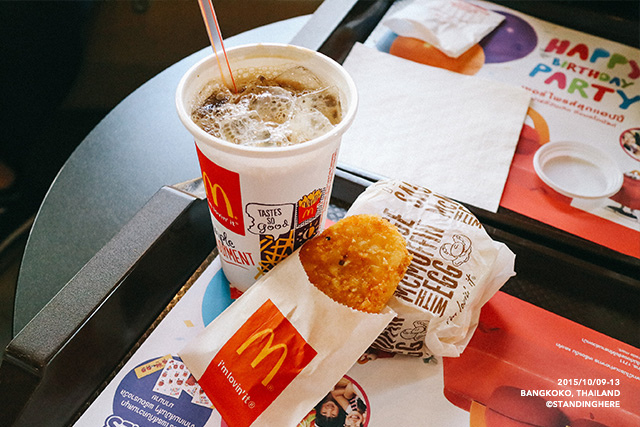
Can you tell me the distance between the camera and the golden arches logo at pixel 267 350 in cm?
→ 62

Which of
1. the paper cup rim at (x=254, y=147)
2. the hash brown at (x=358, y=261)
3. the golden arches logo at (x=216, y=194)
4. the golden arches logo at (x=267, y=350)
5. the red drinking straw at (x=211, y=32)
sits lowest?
the golden arches logo at (x=267, y=350)

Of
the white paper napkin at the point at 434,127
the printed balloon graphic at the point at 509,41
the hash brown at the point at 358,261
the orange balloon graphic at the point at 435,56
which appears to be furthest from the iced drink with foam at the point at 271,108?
the printed balloon graphic at the point at 509,41

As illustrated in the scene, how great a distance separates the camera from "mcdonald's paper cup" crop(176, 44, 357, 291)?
0.57 meters

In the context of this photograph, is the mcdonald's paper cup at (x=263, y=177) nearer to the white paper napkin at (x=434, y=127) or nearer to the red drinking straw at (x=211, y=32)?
the red drinking straw at (x=211, y=32)

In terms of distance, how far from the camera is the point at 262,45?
0.69m

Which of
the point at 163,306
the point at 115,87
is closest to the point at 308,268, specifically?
the point at 163,306

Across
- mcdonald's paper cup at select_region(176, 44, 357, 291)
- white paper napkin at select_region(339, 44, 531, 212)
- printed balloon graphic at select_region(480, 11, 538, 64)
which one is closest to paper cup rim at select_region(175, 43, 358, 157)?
mcdonald's paper cup at select_region(176, 44, 357, 291)

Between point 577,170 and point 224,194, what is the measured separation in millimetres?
764

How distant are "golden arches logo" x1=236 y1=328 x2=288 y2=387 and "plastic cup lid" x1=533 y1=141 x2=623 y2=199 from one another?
0.63 meters

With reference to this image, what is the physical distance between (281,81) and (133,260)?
336mm

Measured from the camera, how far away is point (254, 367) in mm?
625

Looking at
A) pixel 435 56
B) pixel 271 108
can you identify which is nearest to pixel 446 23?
pixel 435 56

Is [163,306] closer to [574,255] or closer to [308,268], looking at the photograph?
[308,268]

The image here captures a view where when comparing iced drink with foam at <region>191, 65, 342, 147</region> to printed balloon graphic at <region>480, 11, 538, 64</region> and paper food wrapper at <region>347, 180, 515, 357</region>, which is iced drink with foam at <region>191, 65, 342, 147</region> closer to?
paper food wrapper at <region>347, 180, 515, 357</region>
